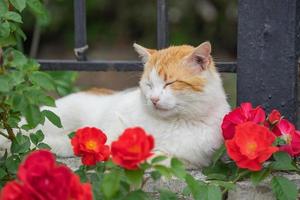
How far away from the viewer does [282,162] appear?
77.6 inches

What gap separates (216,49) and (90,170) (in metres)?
4.29

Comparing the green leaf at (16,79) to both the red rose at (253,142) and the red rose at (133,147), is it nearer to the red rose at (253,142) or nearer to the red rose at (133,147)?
the red rose at (133,147)

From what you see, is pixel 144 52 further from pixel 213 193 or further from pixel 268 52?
pixel 213 193

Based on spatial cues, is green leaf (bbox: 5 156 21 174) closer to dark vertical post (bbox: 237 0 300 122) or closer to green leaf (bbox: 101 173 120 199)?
green leaf (bbox: 101 173 120 199)

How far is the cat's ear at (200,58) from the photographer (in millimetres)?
2123

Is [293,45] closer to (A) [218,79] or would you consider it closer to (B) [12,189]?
(A) [218,79]

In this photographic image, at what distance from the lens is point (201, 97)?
2.16 meters

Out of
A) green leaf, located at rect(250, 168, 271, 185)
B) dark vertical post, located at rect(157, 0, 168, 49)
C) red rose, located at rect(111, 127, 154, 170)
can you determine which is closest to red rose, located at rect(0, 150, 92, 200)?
red rose, located at rect(111, 127, 154, 170)

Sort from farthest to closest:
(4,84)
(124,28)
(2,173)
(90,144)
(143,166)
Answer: (124,28) → (2,173) → (90,144) → (4,84) → (143,166)

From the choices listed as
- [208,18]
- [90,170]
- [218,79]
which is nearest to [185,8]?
[208,18]

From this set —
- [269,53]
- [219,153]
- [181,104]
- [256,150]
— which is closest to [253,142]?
[256,150]

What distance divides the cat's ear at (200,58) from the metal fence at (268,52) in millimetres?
164

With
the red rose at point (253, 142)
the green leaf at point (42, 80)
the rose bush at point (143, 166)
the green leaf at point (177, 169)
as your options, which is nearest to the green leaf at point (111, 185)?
the rose bush at point (143, 166)

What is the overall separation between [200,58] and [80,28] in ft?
1.54
